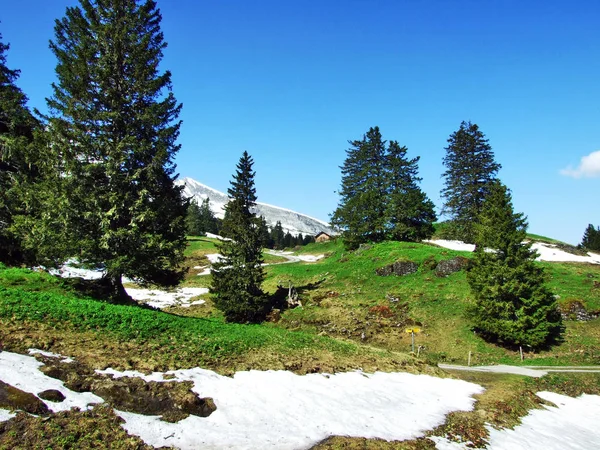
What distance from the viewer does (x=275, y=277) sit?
4894 centimetres

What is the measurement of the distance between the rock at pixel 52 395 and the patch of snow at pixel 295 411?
1238mm

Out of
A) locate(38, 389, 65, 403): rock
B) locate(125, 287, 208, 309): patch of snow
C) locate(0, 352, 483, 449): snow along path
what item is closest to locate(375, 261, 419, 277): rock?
locate(125, 287, 208, 309): patch of snow

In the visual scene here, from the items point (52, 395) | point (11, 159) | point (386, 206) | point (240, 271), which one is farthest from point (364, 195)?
point (52, 395)

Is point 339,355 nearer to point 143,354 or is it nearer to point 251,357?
point 251,357

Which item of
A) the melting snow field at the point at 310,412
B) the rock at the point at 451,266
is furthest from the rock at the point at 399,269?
the melting snow field at the point at 310,412

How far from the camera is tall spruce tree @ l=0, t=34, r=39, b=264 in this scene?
19.6 meters

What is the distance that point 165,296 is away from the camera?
46188 millimetres

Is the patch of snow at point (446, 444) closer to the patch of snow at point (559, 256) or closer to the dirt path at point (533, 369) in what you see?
the dirt path at point (533, 369)

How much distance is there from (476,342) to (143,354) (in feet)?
82.3

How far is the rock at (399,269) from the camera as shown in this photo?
129ft

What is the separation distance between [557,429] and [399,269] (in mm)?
27651

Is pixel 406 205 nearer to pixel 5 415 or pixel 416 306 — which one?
pixel 416 306

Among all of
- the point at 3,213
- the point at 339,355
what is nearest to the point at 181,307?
the point at 3,213

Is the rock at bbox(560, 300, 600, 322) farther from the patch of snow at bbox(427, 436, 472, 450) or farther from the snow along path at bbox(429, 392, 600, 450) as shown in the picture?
the patch of snow at bbox(427, 436, 472, 450)
